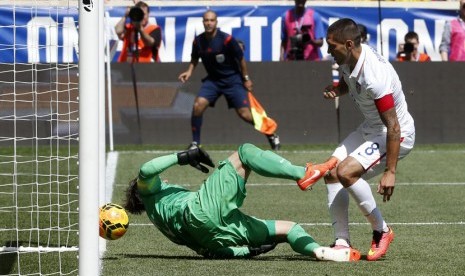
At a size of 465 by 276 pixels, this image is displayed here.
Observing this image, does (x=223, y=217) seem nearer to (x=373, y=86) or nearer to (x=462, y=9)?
(x=373, y=86)

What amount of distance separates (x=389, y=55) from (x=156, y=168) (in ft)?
45.6

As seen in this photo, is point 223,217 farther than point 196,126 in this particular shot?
No

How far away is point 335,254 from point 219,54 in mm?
9820

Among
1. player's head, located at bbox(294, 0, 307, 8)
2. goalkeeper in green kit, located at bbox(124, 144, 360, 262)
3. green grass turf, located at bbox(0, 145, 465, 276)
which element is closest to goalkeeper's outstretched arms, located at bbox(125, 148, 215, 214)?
goalkeeper in green kit, located at bbox(124, 144, 360, 262)

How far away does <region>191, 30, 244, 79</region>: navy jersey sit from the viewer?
18562 millimetres

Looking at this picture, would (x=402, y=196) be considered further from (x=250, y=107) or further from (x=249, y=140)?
(x=249, y=140)

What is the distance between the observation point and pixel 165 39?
865 inches

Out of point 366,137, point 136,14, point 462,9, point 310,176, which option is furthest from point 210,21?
point 310,176

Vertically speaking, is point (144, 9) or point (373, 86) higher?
point (373, 86)

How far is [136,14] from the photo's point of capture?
20.3m

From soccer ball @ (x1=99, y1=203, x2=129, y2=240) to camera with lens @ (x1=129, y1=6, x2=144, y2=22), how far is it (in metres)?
11.4

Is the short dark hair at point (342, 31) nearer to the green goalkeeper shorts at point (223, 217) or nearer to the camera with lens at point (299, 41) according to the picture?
the green goalkeeper shorts at point (223, 217)

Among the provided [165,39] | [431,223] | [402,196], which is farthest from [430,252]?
[165,39]

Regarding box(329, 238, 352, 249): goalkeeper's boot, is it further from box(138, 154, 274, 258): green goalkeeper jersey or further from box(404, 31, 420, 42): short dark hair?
box(404, 31, 420, 42): short dark hair
